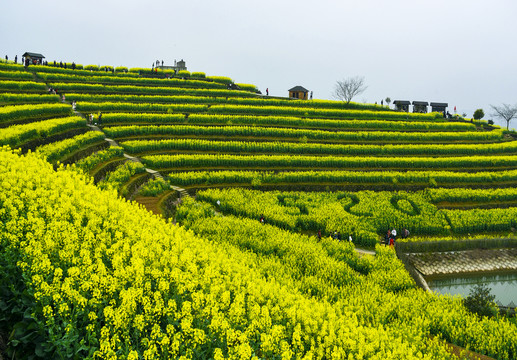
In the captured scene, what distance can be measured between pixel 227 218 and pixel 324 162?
59.0 ft

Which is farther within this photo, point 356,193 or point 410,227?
point 356,193

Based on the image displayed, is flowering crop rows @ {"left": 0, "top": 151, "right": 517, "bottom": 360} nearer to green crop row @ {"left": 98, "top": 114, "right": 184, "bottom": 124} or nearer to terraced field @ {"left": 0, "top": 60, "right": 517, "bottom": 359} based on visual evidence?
terraced field @ {"left": 0, "top": 60, "right": 517, "bottom": 359}

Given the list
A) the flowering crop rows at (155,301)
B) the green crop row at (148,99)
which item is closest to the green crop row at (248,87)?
the green crop row at (148,99)

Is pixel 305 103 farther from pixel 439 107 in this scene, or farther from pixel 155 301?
pixel 155 301

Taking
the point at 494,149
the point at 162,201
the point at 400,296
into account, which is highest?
the point at 494,149

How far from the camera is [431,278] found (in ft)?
94.5

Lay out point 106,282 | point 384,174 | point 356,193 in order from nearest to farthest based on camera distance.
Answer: point 106,282, point 356,193, point 384,174

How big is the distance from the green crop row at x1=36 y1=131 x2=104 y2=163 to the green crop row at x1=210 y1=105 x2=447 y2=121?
23.3 meters

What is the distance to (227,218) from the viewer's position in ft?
96.0

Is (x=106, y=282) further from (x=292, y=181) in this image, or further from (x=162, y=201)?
(x=292, y=181)

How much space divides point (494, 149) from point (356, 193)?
30.3 meters

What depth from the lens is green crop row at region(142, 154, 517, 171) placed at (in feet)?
125

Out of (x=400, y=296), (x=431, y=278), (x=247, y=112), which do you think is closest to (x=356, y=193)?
(x=431, y=278)

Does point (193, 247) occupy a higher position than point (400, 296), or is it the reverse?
point (193, 247)
